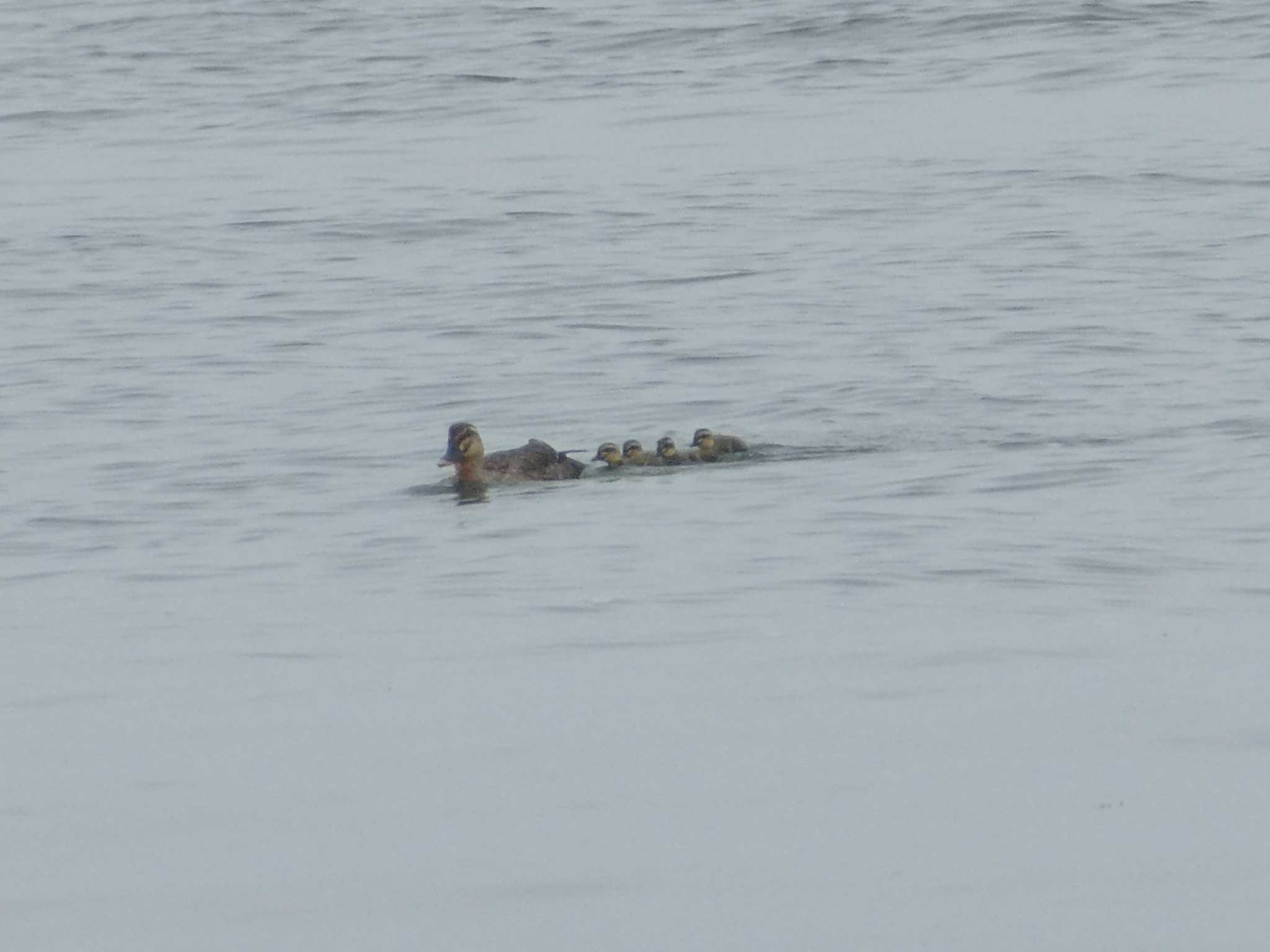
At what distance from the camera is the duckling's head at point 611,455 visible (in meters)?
14.1

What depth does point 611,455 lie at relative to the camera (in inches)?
554

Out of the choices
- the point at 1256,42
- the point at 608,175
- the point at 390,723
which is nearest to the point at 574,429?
the point at 390,723

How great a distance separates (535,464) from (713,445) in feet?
3.11

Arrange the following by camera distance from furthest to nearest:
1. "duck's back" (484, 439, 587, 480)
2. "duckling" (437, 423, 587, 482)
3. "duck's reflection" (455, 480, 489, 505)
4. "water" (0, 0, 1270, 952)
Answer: "duck's back" (484, 439, 587, 480)
"duckling" (437, 423, 587, 482)
"duck's reflection" (455, 480, 489, 505)
"water" (0, 0, 1270, 952)

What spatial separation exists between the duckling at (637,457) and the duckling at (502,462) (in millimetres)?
251

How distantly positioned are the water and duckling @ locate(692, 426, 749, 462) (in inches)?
7.2

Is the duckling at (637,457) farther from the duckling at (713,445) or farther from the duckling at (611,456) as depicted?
the duckling at (713,445)

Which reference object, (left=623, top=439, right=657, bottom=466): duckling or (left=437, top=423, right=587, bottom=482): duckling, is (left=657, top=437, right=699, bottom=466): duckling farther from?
(left=437, top=423, right=587, bottom=482): duckling

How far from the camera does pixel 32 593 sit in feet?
36.5

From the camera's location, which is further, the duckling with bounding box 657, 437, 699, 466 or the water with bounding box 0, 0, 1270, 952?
the duckling with bounding box 657, 437, 699, 466

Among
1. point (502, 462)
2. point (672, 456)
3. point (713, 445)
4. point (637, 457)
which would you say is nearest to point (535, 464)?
point (502, 462)

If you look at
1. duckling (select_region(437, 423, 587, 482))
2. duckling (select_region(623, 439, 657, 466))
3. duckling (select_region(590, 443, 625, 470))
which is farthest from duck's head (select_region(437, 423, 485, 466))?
duckling (select_region(623, 439, 657, 466))

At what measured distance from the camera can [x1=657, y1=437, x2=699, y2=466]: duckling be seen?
45.6 ft

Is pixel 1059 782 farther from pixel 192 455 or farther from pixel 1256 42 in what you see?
pixel 1256 42
